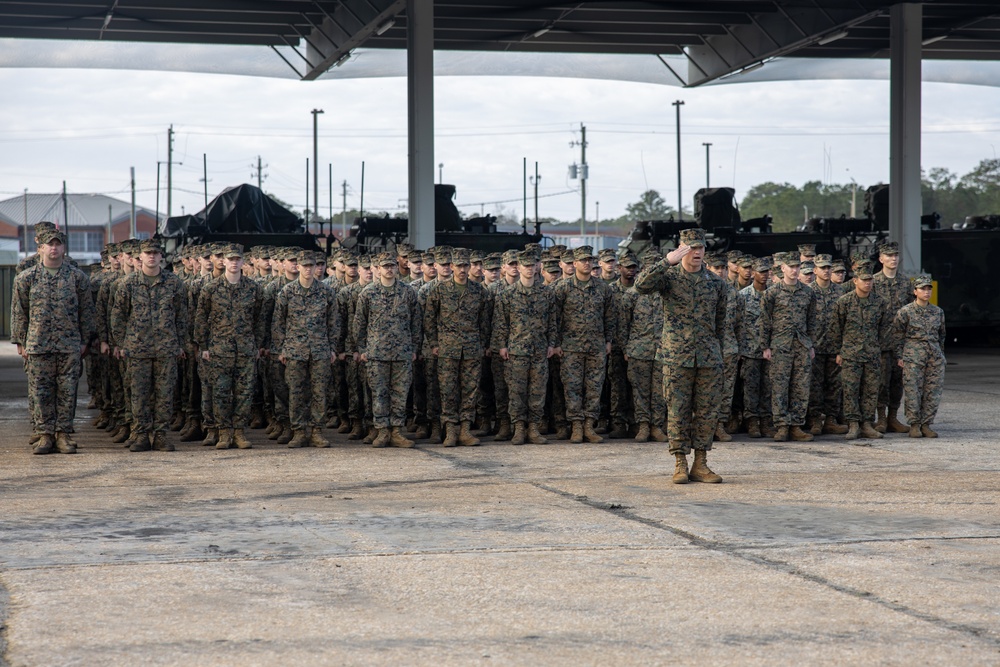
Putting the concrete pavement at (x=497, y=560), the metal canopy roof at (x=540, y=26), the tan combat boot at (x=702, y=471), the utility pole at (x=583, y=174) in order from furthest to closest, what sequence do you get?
the utility pole at (x=583, y=174), the metal canopy roof at (x=540, y=26), the tan combat boot at (x=702, y=471), the concrete pavement at (x=497, y=560)

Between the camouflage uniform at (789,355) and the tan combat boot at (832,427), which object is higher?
the camouflage uniform at (789,355)

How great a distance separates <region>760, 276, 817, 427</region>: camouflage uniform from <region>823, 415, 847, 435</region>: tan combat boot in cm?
53

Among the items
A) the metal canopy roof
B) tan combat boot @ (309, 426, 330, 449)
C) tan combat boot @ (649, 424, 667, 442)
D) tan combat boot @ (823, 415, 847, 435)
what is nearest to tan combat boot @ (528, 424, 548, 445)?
tan combat boot @ (649, 424, 667, 442)

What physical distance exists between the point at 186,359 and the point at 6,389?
6.62 metres

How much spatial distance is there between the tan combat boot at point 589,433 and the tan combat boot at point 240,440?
2.95 metres

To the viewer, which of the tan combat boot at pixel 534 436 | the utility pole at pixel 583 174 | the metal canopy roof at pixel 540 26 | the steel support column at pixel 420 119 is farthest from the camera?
the utility pole at pixel 583 174

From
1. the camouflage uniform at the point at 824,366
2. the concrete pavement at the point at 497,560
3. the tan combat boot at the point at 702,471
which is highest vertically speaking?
the camouflage uniform at the point at 824,366

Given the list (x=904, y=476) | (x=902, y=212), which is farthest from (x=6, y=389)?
(x=902, y=212)

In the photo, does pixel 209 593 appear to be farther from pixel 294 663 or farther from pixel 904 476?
pixel 904 476

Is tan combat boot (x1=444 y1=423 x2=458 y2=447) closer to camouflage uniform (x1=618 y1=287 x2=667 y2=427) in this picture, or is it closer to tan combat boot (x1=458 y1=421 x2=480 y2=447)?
tan combat boot (x1=458 y1=421 x2=480 y2=447)

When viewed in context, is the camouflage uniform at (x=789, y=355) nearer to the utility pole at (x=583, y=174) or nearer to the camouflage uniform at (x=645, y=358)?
the camouflage uniform at (x=645, y=358)

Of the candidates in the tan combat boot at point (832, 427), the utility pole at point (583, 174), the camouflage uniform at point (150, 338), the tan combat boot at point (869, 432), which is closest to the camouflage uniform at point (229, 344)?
the camouflage uniform at point (150, 338)

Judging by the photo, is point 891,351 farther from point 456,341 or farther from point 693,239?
point 456,341

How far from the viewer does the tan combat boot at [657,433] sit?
38.0 ft
